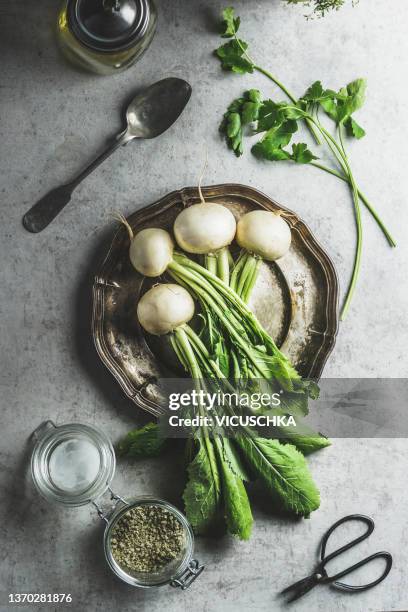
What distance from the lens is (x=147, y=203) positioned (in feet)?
4.15

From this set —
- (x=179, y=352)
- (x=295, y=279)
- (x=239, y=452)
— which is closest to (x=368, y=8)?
(x=295, y=279)

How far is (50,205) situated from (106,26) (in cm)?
34

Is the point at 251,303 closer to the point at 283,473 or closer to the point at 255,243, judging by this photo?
the point at 255,243

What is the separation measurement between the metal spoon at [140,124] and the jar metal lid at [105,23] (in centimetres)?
11

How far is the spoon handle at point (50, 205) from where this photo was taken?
1.24m

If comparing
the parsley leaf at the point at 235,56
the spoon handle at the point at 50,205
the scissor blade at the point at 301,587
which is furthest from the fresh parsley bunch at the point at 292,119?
the scissor blade at the point at 301,587

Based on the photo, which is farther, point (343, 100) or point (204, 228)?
point (343, 100)

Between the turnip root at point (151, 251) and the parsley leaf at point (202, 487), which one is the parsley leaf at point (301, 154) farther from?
the parsley leaf at point (202, 487)

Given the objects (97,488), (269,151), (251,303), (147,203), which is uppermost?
(269,151)

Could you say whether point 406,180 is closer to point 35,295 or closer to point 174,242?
point 174,242

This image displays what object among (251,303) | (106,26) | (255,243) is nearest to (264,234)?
(255,243)

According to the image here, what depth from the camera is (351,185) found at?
4.25 feet

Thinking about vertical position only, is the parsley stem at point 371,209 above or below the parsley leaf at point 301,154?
below

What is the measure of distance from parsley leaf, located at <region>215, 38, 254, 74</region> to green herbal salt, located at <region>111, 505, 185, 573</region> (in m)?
0.84
